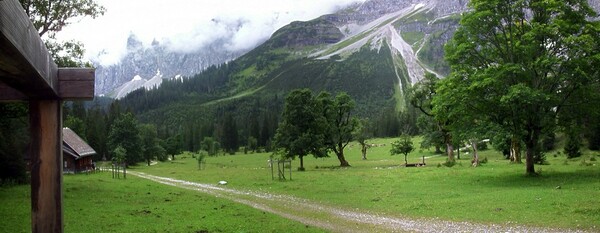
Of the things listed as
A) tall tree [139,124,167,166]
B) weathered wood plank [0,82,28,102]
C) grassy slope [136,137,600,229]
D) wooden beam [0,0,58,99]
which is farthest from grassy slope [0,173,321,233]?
tall tree [139,124,167,166]

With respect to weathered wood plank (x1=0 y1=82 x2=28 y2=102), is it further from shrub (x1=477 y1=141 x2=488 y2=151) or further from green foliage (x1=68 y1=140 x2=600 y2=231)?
shrub (x1=477 y1=141 x2=488 y2=151)

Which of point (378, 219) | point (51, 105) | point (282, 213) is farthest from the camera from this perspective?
point (282, 213)

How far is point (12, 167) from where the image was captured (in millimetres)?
36750

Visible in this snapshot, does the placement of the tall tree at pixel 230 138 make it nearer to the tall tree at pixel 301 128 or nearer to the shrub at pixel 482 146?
the tall tree at pixel 301 128

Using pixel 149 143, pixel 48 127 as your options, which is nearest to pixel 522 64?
pixel 48 127

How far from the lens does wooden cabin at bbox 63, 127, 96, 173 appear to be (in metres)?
67.7

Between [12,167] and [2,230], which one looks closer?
[2,230]

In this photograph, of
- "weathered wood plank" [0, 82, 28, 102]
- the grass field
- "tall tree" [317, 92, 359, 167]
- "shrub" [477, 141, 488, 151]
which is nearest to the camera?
"weathered wood plank" [0, 82, 28, 102]

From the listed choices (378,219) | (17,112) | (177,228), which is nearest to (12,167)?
(17,112)

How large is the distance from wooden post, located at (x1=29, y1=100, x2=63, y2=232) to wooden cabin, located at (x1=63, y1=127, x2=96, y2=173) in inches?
2710

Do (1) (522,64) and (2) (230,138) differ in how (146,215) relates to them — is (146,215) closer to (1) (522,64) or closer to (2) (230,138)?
(1) (522,64)

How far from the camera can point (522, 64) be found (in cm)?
3281

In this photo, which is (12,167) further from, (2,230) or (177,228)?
(177,228)

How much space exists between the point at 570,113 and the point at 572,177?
17.6 feet
